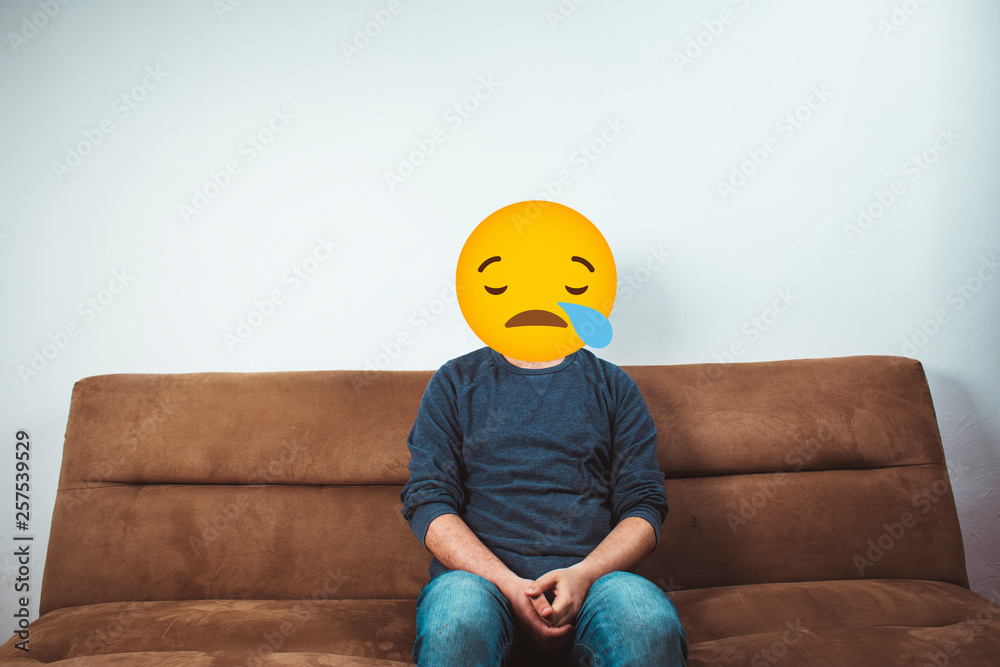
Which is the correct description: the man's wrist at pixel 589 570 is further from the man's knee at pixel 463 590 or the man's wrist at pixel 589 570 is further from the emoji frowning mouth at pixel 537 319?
the emoji frowning mouth at pixel 537 319

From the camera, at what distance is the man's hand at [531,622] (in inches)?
34.6

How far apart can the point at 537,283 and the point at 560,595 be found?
0.51m

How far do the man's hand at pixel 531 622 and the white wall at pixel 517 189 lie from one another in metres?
0.81

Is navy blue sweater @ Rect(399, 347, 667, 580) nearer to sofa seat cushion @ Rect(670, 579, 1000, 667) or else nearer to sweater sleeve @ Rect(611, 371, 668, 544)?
sweater sleeve @ Rect(611, 371, 668, 544)

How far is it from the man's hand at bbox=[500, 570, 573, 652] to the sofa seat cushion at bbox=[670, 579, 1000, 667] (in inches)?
10.3

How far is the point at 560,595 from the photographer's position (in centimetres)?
88

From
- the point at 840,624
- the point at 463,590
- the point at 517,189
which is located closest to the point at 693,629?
the point at 840,624

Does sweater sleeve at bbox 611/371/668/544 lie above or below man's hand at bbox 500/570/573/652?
above

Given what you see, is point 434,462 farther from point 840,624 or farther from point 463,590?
point 840,624

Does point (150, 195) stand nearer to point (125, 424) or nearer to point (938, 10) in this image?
point (125, 424)

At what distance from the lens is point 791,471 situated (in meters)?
1.35

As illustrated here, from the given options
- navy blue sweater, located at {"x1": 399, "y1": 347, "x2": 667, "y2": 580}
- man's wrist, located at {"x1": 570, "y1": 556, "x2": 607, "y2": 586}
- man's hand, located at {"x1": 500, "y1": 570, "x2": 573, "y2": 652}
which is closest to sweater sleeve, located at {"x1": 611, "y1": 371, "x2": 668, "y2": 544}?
navy blue sweater, located at {"x1": 399, "y1": 347, "x2": 667, "y2": 580}

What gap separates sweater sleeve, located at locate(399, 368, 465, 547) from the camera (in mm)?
1023

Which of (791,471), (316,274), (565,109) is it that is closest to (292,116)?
(316,274)
